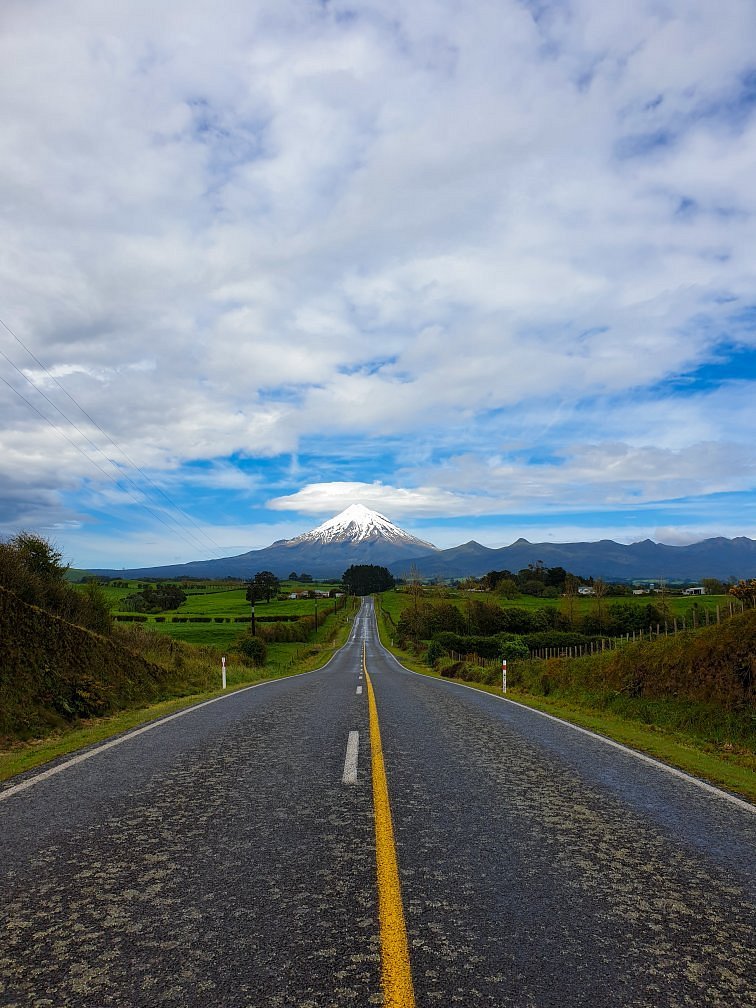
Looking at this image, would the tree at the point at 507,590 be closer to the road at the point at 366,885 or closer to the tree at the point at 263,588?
the tree at the point at 263,588

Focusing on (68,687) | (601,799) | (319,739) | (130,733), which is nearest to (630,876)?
(601,799)

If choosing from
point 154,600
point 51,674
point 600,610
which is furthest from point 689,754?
point 154,600

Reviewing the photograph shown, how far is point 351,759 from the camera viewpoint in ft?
25.5

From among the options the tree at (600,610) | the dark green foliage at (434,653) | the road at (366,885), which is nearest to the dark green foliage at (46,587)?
the road at (366,885)

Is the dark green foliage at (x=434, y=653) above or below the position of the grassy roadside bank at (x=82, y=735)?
below

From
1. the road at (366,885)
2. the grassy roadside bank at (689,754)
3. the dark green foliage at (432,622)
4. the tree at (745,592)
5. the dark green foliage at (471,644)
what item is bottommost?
the dark green foliage at (471,644)

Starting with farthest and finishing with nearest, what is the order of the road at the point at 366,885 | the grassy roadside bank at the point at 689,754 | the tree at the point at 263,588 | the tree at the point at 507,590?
the tree at the point at 263,588 < the tree at the point at 507,590 < the grassy roadside bank at the point at 689,754 < the road at the point at 366,885

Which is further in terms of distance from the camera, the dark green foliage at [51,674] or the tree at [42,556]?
the tree at [42,556]

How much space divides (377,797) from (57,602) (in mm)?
14661

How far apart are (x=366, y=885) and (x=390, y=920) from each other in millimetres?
515

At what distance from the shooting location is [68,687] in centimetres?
1381

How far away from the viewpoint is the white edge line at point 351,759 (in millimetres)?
6875

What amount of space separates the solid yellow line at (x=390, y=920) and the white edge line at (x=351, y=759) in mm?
754

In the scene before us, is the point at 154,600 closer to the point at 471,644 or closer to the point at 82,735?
the point at 471,644
